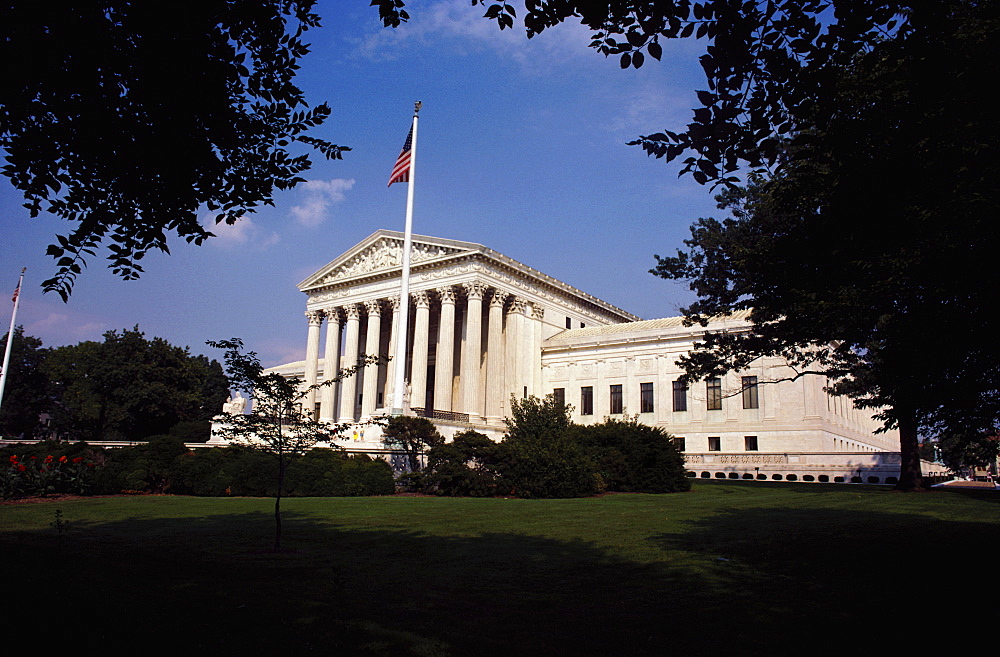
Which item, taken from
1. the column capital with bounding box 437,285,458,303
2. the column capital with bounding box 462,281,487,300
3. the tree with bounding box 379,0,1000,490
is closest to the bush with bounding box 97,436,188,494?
the tree with bounding box 379,0,1000,490

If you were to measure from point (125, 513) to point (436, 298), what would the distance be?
147 feet

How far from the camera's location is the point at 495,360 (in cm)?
5750

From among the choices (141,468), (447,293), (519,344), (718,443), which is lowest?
(141,468)

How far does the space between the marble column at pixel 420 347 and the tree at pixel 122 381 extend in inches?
750

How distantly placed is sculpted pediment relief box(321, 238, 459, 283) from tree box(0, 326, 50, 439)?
119 feet

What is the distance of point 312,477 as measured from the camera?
25.2 metres

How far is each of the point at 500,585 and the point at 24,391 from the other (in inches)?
3327

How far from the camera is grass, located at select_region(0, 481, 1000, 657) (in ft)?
18.8

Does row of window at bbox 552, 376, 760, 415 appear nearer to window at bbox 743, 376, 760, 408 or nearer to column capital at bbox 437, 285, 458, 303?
window at bbox 743, 376, 760, 408

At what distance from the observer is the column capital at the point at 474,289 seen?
Answer: 5672 cm

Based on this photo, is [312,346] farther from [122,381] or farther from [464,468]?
[464,468]

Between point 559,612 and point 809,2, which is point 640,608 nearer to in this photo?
point 559,612

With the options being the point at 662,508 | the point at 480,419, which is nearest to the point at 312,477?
the point at 662,508

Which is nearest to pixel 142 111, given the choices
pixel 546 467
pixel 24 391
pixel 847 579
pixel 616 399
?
pixel 847 579
